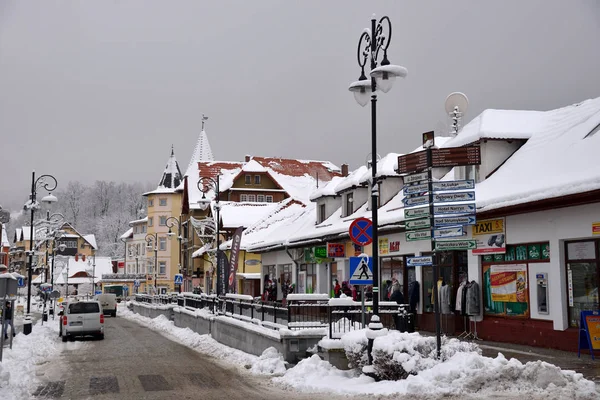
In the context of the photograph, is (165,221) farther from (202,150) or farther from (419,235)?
(419,235)

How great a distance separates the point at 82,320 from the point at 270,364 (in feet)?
47.5

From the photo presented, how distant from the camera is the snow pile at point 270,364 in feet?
54.5

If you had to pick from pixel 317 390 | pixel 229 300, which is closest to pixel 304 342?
pixel 317 390

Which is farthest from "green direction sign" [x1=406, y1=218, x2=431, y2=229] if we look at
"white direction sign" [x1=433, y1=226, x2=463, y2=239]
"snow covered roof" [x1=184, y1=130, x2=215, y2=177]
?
"snow covered roof" [x1=184, y1=130, x2=215, y2=177]

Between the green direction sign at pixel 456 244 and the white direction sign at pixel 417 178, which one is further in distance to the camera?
the white direction sign at pixel 417 178

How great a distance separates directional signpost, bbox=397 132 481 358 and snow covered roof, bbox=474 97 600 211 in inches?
127

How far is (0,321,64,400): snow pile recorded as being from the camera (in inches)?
527

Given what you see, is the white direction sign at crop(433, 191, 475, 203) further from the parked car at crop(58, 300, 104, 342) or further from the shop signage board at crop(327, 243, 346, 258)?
the parked car at crop(58, 300, 104, 342)

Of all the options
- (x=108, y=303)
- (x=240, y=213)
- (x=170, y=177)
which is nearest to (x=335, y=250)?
(x=240, y=213)

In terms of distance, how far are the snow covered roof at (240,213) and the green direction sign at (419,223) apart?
131 ft

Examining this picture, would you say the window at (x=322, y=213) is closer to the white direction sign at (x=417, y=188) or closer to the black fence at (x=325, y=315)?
the black fence at (x=325, y=315)

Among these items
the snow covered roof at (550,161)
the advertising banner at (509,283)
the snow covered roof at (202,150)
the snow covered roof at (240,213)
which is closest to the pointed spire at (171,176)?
the snow covered roof at (202,150)

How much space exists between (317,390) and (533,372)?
4.60 meters

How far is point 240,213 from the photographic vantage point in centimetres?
5588
